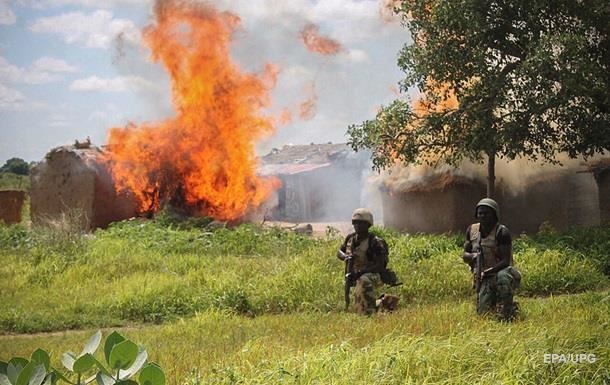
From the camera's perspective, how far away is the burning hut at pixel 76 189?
18.6 metres

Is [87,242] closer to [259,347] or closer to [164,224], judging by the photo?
[164,224]

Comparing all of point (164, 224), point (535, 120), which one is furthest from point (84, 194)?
point (535, 120)

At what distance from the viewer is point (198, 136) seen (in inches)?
790

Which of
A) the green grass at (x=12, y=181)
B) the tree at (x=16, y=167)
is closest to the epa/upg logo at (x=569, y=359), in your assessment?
the green grass at (x=12, y=181)

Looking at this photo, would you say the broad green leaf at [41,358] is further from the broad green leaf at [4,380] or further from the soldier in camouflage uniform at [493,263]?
the soldier in camouflage uniform at [493,263]

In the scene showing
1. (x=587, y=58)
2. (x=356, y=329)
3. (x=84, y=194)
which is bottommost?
(x=356, y=329)

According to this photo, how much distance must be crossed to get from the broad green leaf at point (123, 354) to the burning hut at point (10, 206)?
19.4 meters

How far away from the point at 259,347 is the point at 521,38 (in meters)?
9.33

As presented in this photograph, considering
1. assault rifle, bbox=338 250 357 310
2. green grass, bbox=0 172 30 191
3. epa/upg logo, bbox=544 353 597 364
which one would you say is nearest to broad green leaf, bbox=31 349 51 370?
epa/upg logo, bbox=544 353 597 364

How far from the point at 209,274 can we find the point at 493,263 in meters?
5.09

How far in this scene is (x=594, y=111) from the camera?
42.3ft

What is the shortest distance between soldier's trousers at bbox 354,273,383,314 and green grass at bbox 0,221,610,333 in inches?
36.6

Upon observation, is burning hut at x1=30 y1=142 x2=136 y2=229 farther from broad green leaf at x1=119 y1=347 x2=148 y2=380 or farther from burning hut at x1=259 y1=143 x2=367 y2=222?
broad green leaf at x1=119 y1=347 x2=148 y2=380

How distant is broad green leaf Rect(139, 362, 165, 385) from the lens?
261 cm
